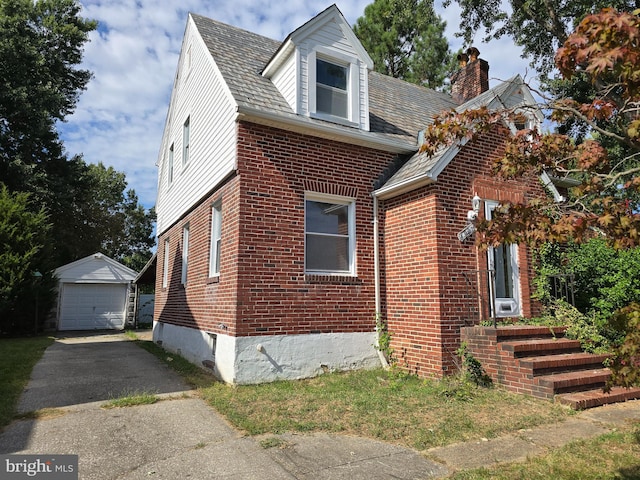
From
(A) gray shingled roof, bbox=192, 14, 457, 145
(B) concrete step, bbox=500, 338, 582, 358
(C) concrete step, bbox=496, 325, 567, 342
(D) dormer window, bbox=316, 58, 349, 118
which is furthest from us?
(D) dormer window, bbox=316, 58, 349, 118

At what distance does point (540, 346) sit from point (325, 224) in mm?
4396

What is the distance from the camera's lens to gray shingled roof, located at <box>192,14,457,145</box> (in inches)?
342

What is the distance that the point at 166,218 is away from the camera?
14.4 m

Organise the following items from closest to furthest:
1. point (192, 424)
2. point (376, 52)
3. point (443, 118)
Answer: point (443, 118)
point (192, 424)
point (376, 52)

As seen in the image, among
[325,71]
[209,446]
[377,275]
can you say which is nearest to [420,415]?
[209,446]

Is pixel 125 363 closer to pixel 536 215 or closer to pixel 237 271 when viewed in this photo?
pixel 237 271

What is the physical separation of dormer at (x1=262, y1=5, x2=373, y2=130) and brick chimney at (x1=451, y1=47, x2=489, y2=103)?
5.13m

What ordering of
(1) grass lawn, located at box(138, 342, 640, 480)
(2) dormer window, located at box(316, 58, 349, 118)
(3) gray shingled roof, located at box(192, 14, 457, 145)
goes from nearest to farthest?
(1) grass lawn, located at box(138, 342, 640, 480) < (3) gray shingled roof, located at box(192, 14, 457, 145) < (2) dormer window, located at box(316, 58, 349, 118)

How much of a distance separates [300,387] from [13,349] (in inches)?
406

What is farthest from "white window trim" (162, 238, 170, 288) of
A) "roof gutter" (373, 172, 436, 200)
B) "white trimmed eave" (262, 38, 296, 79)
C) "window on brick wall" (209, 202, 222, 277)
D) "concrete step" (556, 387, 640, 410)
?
"concrete step" (556, 387, 640, 410)

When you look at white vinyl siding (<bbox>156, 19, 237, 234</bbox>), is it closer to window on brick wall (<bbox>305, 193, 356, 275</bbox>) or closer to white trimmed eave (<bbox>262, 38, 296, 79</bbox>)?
white trimmed eave (<bbox>262, 38, 296, 79</bbox>)

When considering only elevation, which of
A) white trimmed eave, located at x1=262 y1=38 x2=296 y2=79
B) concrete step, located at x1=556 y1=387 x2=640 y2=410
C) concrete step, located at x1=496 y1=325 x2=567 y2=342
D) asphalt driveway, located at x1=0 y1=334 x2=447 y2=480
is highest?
white trimmed eave, located at x1=262 y1=38 x2=296 y2=79

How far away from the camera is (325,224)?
8.79 m

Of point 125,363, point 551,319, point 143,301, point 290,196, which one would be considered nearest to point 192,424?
point 290,196
